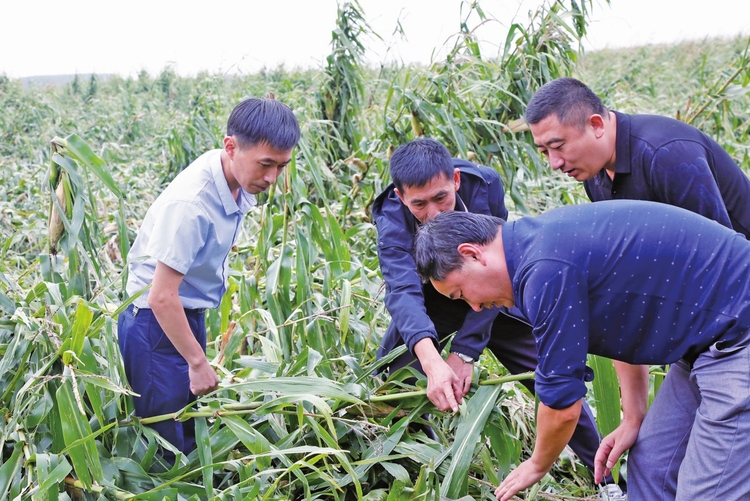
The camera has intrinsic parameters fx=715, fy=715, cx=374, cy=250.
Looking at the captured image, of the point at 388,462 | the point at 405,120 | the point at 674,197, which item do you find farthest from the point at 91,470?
the point at 405,120

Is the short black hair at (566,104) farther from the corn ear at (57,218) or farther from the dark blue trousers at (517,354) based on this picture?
the corn ear at (57,218)

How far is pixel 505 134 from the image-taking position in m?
3.48

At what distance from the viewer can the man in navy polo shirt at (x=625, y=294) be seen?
57.9 inches

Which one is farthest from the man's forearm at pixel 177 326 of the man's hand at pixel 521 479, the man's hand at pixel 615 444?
the man's hand at pixel 615 444

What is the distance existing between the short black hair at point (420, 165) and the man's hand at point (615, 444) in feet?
2.80

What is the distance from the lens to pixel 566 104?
205cm

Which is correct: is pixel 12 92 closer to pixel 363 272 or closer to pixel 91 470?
pixel 363 272

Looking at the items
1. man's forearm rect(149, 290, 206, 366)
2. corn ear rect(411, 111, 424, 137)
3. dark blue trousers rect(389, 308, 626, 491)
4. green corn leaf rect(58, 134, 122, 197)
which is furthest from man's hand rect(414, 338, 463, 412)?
corn ear rect(411, 111, 424, 137)

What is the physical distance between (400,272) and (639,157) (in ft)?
2.46

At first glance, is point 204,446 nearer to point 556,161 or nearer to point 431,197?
point 431,197

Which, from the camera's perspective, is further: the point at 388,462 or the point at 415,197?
the point at 415,197

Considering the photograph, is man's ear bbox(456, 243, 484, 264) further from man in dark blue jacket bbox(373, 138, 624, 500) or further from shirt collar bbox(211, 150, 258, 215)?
shirt collar bbox(211, 150, 258, 215)

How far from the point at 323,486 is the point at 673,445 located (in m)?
0.92

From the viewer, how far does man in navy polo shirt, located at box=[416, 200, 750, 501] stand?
1471mm
